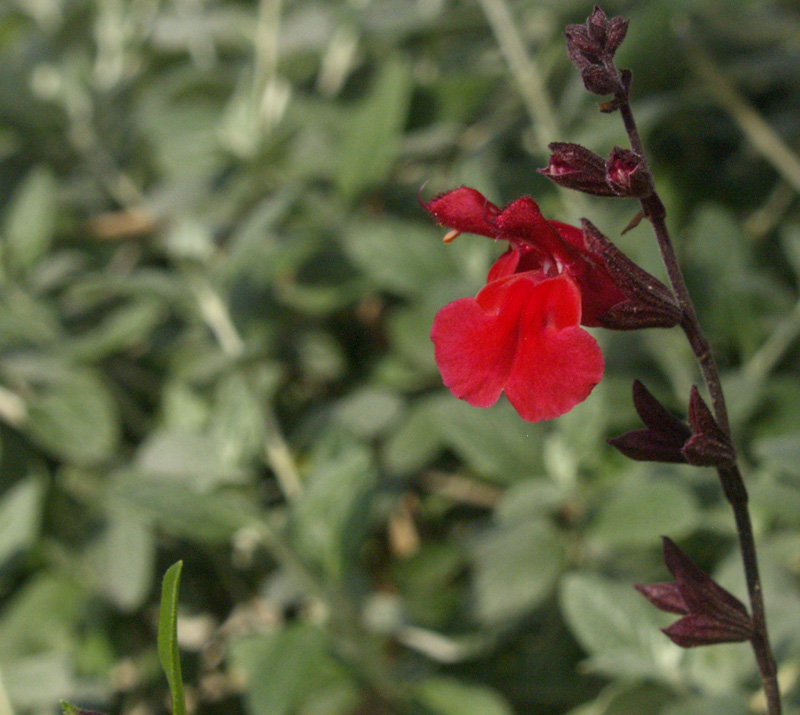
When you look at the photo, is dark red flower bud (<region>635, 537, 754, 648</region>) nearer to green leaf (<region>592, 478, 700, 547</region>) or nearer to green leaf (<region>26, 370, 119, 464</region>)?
green leaf (<region>592, 478, 700, 547</region>)

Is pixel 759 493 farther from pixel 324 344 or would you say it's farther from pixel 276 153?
pixel 276 153

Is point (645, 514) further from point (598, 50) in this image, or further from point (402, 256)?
point (598, 50)

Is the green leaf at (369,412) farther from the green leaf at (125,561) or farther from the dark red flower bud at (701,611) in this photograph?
the dark red flower bud at (701,611)

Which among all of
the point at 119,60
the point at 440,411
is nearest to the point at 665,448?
the point at 440,411

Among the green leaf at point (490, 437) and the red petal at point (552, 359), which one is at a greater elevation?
the red petal at point (552, 359)

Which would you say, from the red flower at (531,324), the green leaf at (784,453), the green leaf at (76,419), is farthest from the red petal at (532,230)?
the green leaf at (76,419)

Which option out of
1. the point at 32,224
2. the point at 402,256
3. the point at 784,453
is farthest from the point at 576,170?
the point at 32,224
